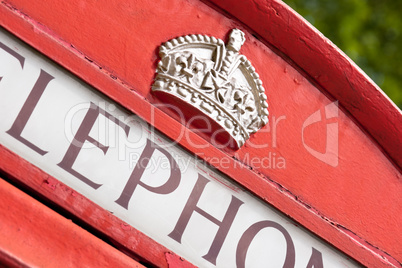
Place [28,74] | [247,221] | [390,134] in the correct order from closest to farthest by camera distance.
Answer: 1. [28,74]
2. [247,221]
3. [390,134]

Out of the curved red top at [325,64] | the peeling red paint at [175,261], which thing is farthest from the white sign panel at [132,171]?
the curved red top at [325,64]

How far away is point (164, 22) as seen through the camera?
1.13 m

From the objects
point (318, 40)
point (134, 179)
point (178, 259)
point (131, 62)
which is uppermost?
point (318, 40)

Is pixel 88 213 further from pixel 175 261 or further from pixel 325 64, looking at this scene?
pixel 325 64

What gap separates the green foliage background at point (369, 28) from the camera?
3709 mm

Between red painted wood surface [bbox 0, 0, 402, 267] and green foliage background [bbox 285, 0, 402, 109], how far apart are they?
2487mm

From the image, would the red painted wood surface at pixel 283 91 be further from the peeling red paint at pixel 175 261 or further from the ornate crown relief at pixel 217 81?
the peeling red paint at pixel 175 261

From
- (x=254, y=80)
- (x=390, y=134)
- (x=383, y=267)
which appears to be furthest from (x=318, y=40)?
(x=383, y=267)

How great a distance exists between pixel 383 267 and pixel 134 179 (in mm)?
579

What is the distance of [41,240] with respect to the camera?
3.28 ft

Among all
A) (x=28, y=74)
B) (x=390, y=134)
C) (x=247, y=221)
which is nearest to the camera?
(x=28, y=74)

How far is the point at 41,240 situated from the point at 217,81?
0.44 metres

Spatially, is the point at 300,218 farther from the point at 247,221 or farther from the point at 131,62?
the point at 131,62

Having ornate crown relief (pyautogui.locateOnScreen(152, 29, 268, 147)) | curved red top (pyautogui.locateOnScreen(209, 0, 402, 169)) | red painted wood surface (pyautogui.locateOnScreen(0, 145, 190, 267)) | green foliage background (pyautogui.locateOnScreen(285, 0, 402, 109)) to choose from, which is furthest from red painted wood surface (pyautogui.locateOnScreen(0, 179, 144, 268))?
green foliage background (pyautogui.locateOnScreen(285, 0, 402, 109))
